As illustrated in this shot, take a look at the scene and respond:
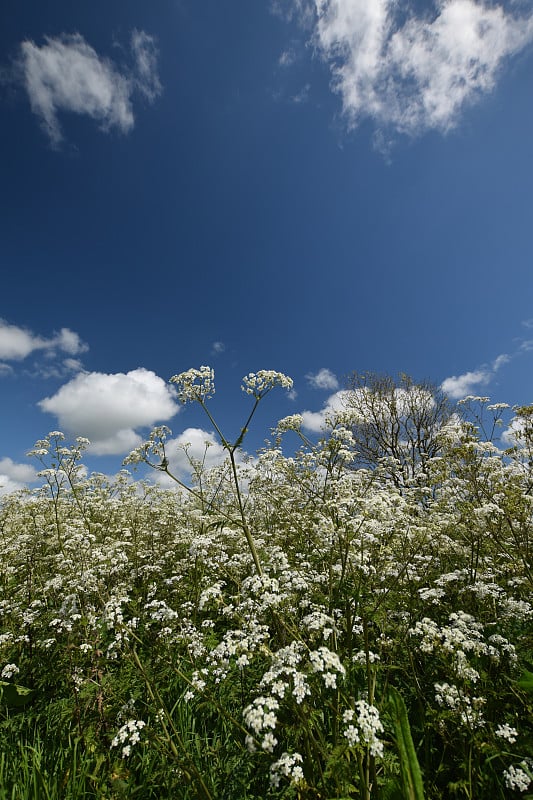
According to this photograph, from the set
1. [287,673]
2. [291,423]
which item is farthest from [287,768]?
[291,423]

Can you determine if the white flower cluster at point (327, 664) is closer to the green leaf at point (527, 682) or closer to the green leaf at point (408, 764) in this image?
the green leaf at point (408, 764)

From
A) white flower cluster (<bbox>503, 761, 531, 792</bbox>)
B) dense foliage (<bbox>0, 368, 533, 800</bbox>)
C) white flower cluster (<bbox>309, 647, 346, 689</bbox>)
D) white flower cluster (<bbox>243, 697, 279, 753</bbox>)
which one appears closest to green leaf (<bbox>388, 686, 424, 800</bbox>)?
dense foliage (<bbox>0, 368, 533, 800</bbox>)

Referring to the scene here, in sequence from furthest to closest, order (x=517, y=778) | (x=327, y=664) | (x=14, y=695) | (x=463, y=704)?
(x=14, y=695)
(x=463, y=704)
(x=517, y=778)
(x=327, y=664)

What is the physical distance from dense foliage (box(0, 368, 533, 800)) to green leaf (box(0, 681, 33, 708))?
0.02 m

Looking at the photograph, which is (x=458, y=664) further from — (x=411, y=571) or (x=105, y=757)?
(x=105, y=757)

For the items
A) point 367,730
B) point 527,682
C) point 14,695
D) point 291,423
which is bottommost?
point 14,695

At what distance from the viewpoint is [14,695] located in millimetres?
4680

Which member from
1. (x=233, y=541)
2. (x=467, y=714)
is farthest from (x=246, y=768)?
(x=233, y=541)

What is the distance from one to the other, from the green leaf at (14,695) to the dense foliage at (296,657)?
0.9 inches

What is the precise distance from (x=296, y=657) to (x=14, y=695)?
4.53 metres

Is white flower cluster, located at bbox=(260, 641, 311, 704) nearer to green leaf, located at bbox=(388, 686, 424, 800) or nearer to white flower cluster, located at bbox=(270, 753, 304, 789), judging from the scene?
white flower cluster, located at bbox=(270, 753, 304, 789)

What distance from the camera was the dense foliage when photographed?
285 cm

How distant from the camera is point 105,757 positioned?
360 centimetres

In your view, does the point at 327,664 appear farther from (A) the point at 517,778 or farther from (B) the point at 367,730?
(A) the point at 517,778
